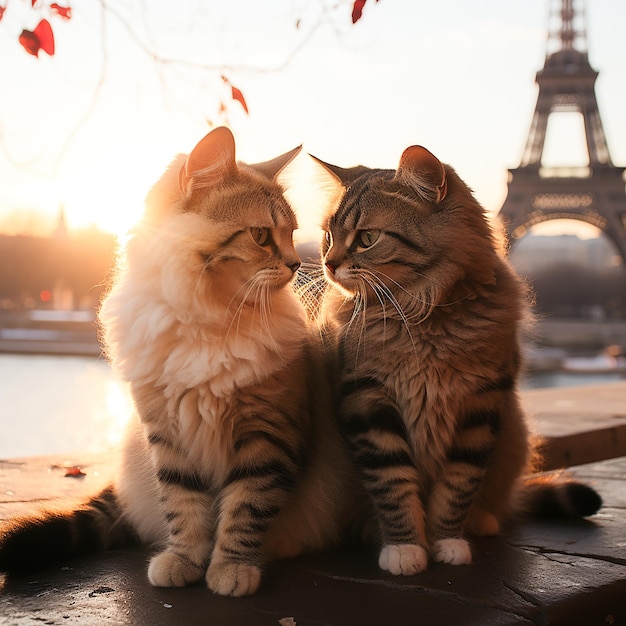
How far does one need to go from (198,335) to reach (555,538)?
4.11 feet

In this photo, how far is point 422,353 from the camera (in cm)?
200

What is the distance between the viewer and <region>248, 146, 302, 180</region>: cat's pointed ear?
2150mm

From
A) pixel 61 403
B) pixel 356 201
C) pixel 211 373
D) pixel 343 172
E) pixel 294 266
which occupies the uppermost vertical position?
pixel 343 172

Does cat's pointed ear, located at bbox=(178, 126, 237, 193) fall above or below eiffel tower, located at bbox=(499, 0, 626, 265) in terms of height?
below

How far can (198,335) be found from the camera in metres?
1.92

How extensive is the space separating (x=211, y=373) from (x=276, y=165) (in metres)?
0.67

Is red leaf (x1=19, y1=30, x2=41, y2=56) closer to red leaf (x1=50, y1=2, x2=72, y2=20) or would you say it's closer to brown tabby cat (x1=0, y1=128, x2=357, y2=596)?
red leaf (x1=50, y1=2, x2=72, y2=20)

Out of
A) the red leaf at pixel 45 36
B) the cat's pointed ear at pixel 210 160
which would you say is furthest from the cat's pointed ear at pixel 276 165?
the red leaf at pixel 45 36

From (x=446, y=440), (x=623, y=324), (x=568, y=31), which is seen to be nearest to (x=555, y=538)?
(x=446, y=440)

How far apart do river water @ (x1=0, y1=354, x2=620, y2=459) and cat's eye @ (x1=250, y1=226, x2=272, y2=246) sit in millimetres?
564

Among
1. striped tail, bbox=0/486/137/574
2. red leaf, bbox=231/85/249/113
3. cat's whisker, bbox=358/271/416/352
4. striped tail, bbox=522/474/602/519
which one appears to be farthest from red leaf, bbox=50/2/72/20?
striped tail, bbox=522/474/602/519

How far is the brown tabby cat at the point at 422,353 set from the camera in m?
1.98

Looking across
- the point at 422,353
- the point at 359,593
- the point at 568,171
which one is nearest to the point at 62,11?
the point at 422,353

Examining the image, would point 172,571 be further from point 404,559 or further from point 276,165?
point 276,165
